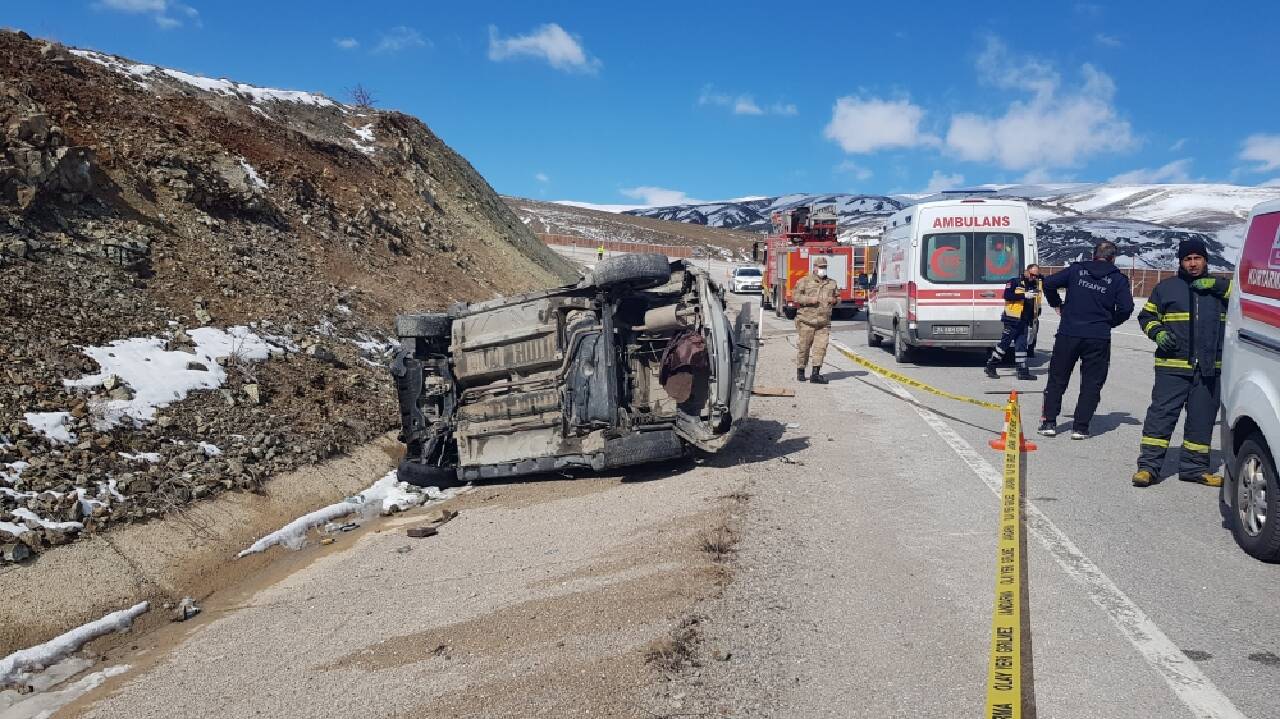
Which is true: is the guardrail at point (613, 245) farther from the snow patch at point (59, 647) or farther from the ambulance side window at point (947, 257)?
the snow patch at point (59, 647)

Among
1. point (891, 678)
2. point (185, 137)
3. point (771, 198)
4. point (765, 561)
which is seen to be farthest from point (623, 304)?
point (771, 198)

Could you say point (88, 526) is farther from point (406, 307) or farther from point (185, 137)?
point (185, 137)

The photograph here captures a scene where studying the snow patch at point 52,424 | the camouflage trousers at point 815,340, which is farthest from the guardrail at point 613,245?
the snow patch at point 52,424

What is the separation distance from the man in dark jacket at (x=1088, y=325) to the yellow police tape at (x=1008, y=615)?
1813 mm

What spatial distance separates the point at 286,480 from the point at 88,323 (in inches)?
107

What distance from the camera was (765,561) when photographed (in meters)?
4.88

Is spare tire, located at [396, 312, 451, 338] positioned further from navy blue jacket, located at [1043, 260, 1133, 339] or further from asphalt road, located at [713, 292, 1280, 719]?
navy blue jacket, located at [1043, 260, 1133, 339]

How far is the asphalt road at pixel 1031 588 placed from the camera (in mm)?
3434

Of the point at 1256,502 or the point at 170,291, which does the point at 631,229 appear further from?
the point at 1256,502

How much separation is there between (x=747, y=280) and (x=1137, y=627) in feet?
114

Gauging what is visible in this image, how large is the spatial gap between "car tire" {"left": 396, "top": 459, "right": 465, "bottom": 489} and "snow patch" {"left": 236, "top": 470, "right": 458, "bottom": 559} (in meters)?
0.15

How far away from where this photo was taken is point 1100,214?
201 ft

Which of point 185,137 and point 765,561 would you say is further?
point 185,137

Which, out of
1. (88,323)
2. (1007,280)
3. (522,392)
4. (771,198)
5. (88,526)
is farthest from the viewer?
(771,198)
